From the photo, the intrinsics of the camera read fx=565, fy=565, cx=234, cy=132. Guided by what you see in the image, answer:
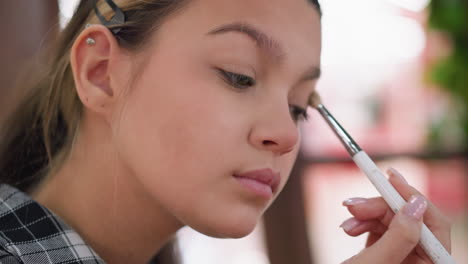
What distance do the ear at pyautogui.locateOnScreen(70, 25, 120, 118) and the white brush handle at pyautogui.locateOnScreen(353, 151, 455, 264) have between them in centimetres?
31

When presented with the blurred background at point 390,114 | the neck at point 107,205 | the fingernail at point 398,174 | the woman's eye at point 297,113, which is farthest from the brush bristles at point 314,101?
the blurred background at point 390,114

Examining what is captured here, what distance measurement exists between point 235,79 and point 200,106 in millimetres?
51

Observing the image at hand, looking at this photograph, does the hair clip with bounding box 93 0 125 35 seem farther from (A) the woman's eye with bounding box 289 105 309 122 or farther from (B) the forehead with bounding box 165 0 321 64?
(A) the woman's eye with bounding box 289 105 309 122

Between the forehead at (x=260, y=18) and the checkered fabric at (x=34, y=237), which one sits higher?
the forehead at (x=260, y=18)

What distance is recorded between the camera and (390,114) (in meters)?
1.98

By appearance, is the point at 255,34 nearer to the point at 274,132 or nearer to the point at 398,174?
the point at 274,132

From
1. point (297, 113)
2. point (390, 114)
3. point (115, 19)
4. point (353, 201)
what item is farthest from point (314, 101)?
point (390, 114)

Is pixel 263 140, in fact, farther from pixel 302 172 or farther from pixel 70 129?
pixel 302 172

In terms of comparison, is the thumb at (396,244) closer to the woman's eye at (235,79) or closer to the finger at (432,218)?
the finger at (432,218)

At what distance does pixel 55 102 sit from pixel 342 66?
1.19 m

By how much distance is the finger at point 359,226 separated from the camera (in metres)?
0.70

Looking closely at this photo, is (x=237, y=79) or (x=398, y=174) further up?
(x=237, y=79)

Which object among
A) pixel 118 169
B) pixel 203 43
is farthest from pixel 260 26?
pixel 118 169

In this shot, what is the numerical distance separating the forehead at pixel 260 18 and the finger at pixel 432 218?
0.59 ft
